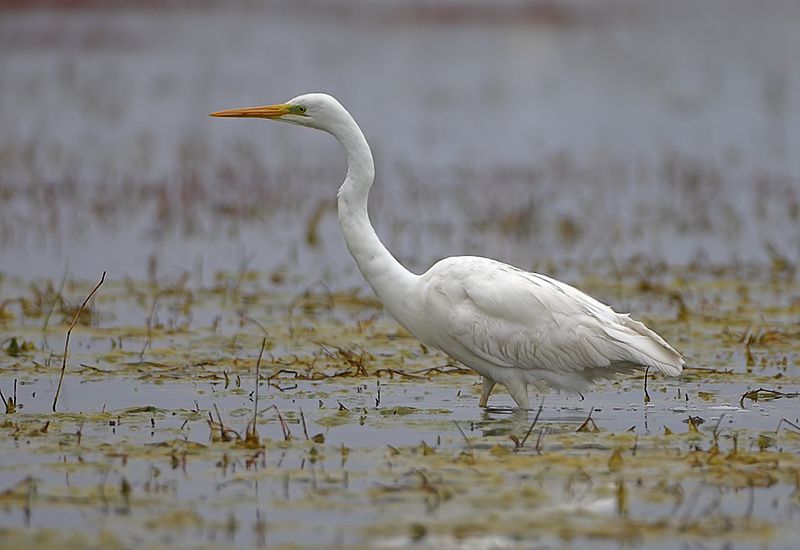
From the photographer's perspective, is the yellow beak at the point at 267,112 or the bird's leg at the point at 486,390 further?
the yellow beak at the point at 267,112

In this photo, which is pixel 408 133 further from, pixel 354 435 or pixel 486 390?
pixel 354 435

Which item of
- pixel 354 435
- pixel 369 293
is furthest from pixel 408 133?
pixel 354 435

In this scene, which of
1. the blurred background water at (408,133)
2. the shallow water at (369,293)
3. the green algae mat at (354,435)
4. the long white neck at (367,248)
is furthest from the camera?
the blurred background water at (408,133)

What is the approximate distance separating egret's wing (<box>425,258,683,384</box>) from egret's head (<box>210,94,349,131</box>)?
1.04 metres

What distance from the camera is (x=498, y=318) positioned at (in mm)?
8062

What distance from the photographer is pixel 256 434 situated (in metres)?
7.08

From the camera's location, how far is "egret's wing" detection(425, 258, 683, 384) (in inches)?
316

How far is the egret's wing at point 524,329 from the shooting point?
8.02 metres

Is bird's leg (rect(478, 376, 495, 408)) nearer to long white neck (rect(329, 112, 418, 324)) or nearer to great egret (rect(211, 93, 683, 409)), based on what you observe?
great egret (rect(211, 93, 683, 409))

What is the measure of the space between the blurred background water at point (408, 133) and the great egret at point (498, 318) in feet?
14.8

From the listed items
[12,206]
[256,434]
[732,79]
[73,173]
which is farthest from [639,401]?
[732,79]

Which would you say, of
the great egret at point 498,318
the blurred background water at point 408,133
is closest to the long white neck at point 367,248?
the great egret at point 498,318

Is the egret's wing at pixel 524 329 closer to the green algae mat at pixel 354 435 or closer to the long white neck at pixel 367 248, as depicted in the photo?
the long white neck at pixel 367 248

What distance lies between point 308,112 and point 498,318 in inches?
62.2
